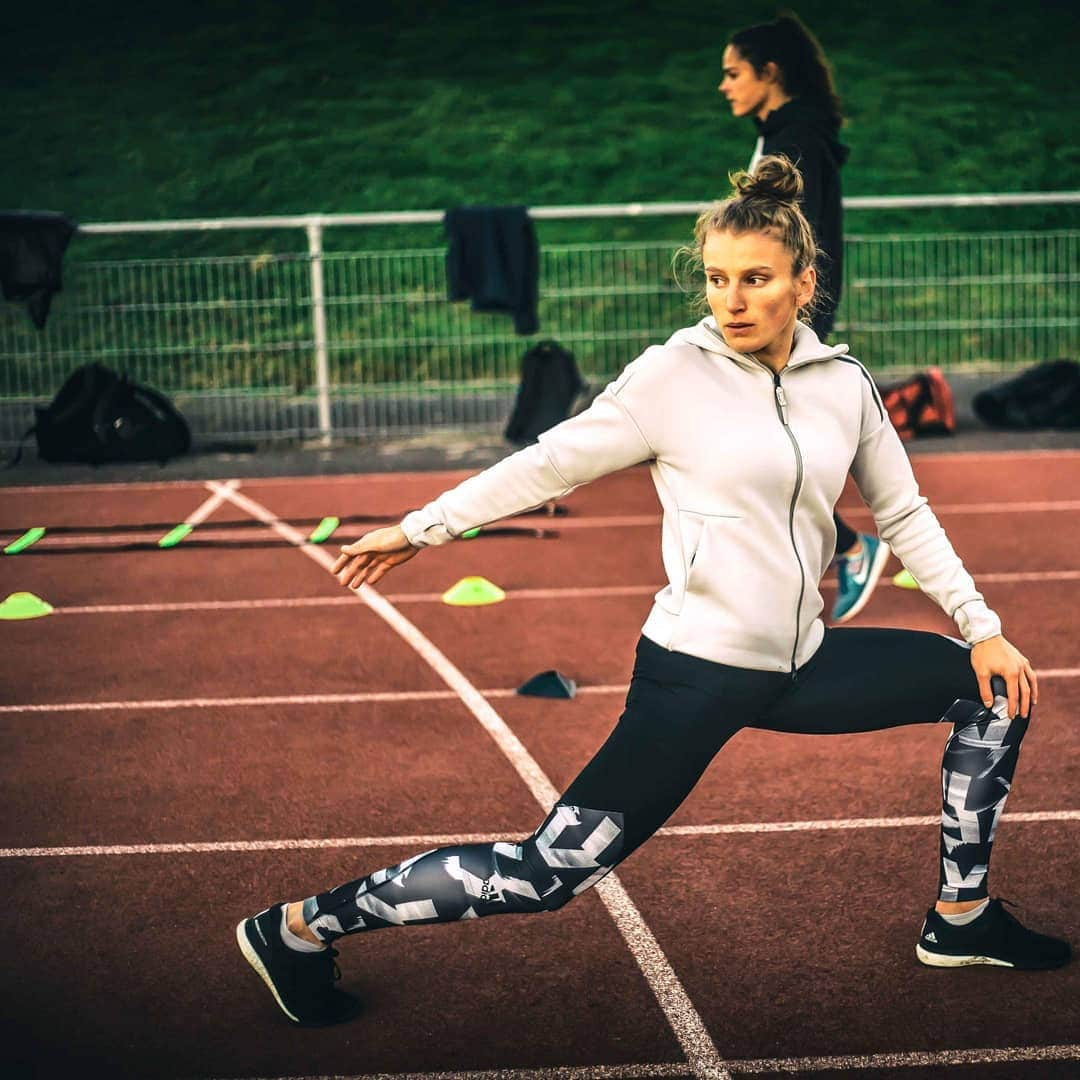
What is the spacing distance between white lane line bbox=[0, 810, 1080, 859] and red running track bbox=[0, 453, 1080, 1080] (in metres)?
0.01

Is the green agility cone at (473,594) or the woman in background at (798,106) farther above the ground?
the woman in background at (798,106)

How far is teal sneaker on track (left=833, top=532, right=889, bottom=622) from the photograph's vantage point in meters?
7.13

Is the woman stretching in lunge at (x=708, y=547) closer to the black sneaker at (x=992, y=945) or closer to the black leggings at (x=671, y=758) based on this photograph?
the black leggings at (x=671, y=758)

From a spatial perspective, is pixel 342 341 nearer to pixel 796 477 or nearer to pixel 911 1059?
pixel 796 477

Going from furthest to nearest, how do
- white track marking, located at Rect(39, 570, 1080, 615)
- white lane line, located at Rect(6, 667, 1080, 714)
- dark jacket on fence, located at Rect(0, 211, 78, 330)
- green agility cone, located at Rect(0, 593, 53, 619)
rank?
dark jacket on fence, located at Rect(0, 211, 78, 330) → white track marking, located at Rect(39, 570, 1080, 615) → green agility cone, located at Rect(0, 593, 53, 619) → white lane line, located at Rect(6, 667, 1080, 714)

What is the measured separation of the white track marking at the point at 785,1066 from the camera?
11.1 feet

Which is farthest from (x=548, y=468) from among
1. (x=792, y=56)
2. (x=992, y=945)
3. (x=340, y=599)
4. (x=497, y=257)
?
(x=497, y=257)

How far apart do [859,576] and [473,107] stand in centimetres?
1997

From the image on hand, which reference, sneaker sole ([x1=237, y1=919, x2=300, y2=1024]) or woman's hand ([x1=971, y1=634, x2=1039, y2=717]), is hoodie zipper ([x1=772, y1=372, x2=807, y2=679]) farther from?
sneaker sole ([x1=237, y1=919, x2=300, y2=1024])

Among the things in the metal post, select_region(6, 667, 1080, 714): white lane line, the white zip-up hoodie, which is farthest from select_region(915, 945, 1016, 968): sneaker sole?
the metal post

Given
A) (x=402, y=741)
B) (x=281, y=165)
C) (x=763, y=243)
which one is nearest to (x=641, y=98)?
(x=281, y=165)

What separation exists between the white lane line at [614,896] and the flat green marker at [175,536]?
3.03 ft

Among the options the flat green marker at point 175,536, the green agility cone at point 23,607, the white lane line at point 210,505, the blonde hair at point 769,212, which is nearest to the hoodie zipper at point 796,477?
the blonde hair at point 769,212

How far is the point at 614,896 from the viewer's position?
171 inches
